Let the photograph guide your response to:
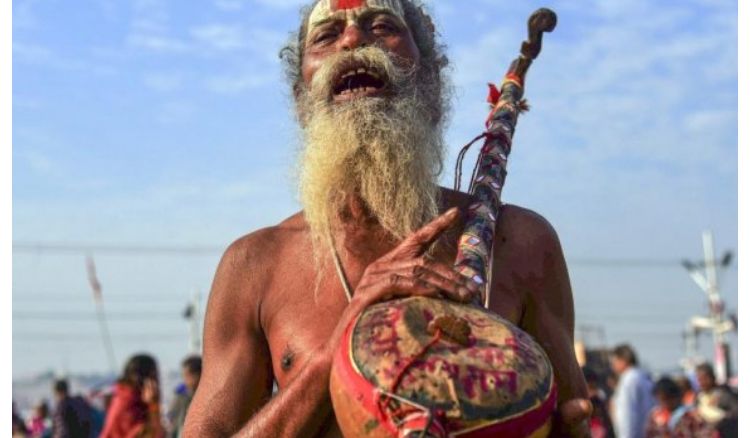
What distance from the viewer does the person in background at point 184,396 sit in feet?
28.6

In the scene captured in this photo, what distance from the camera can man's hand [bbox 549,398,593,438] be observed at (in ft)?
7.18

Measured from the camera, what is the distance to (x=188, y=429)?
9.55 feet

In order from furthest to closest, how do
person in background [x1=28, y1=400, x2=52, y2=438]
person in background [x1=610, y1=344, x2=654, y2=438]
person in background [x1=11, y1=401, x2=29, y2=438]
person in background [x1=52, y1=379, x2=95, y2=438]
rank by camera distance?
person in background [x1=28, y1=400, x2=52, y2=438] → person in background [x1=11, y1=401, x2=29, y2=438] → person in background [x1=52, y1=379, x2=95, y2=438] → person in background [x1=610, y1=344, x2=654, y2=438]

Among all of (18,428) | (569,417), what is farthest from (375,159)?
(18,428)

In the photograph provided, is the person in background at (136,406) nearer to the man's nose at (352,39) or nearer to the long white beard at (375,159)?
the long white beard at (375,159)

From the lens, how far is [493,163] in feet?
9.57

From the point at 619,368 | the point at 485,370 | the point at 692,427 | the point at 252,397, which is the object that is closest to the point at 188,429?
the point at 252,397

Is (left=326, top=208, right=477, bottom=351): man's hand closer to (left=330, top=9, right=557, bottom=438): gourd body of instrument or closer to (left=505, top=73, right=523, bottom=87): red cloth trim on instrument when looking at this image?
(left=330, top=9, right=557, bottom=438): gourd body of instrument

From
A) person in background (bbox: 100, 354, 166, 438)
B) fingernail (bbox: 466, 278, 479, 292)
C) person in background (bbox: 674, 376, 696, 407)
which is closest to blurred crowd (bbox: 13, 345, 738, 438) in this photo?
person in background (bbox: 100, 354, 166, 438)

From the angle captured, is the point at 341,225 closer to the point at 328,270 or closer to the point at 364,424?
the point at 328,270

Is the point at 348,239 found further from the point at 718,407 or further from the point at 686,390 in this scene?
the point at 686,390

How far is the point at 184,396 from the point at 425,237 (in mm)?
7109

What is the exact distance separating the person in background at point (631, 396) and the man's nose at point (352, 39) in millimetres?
7771

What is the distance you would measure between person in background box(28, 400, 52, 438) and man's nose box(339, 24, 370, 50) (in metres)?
14.9
